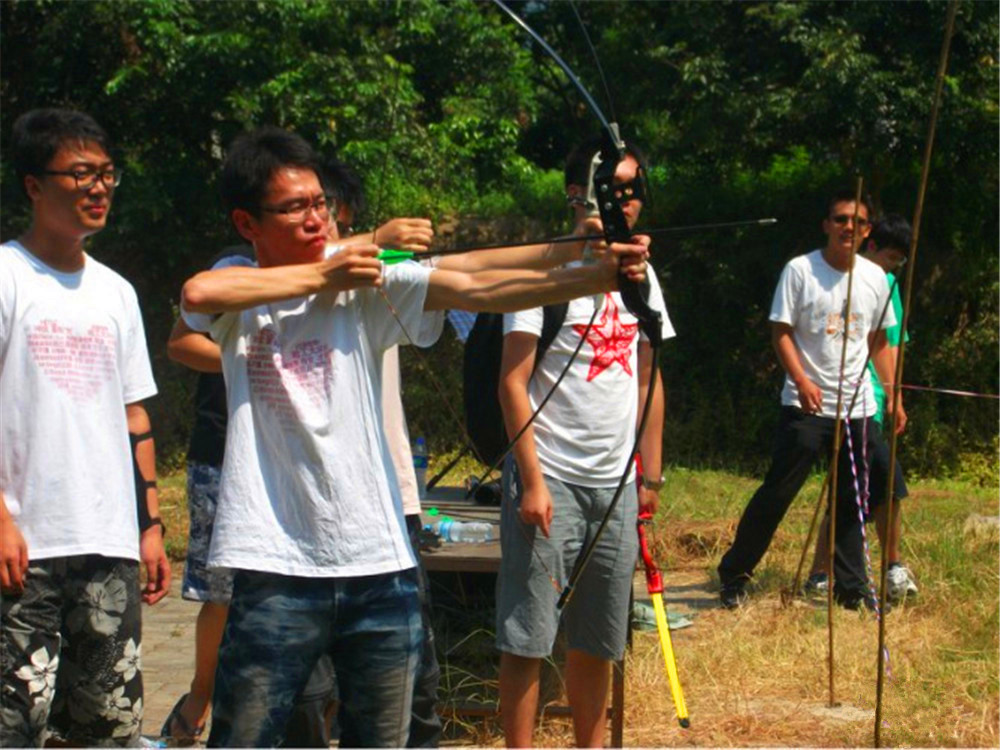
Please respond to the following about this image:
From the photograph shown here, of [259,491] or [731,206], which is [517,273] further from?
[731,206]

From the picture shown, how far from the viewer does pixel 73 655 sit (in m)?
3.32

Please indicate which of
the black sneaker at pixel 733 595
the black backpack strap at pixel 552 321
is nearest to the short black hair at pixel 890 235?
the black sneaker at pixel 733 595

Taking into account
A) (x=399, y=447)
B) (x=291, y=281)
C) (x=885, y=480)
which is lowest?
(x=885, y=480)

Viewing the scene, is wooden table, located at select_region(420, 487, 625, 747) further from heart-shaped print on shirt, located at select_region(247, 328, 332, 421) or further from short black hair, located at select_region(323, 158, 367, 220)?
heart-shaped print on shirt, located at select_region(247, 328, 332, 421)

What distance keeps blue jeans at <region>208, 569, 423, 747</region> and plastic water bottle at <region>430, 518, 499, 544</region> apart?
94.3 inches

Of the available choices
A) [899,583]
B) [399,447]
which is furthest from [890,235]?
[399,447]

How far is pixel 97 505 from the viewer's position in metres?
3.31

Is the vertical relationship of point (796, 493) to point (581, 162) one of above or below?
below

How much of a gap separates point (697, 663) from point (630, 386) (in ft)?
5.77

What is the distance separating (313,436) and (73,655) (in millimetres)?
925

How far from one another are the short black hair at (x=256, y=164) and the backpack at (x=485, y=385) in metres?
1.24

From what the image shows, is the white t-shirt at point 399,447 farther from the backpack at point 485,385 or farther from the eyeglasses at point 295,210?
the eyeglasses at point 295,210

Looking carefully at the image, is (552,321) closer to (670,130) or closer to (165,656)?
(165,656)

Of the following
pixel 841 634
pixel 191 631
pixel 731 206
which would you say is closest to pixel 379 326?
pixel 841 634
